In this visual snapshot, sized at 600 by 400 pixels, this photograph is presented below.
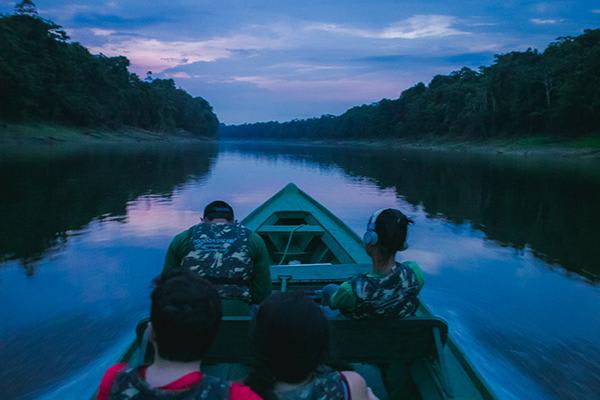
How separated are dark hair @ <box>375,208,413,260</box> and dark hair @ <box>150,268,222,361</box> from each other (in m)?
1.49

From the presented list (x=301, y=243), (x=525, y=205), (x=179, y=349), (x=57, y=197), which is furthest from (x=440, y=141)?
(x=179, y=349)

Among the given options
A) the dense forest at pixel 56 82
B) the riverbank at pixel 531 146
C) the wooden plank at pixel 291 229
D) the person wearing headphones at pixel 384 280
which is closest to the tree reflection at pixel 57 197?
the wooden plank at pixel 291 229

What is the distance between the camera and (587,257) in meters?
9.88

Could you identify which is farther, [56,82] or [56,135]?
[56,82]

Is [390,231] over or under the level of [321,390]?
over

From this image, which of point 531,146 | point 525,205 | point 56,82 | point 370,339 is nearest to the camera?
point 370,339

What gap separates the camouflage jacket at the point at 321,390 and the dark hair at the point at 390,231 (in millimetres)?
1207

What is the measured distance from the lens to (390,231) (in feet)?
9.55

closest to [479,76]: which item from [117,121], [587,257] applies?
[117,121]

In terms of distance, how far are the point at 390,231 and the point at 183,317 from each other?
1621 mm

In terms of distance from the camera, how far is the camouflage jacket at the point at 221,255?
3332 mm

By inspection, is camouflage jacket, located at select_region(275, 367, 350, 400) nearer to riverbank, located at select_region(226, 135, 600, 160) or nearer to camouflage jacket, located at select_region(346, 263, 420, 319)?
camouflage jacket, located at select_region(346, 263, 420, 319)

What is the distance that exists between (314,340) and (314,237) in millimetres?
6609

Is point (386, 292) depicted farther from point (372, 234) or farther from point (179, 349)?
point (179, 349)
